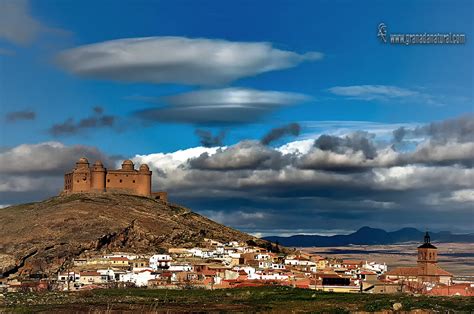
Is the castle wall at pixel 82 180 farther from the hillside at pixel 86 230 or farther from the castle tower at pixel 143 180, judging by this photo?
the castle tower at pixel 143 180

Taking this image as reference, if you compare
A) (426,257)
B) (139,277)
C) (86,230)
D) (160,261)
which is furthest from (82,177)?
(426,257)

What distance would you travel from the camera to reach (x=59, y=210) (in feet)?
526

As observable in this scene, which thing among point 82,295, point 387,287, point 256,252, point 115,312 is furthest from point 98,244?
point 115,312

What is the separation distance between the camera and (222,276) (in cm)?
12750

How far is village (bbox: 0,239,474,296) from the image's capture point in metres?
120

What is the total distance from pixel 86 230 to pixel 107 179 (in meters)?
17.7

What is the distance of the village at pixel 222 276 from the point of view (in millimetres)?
120062

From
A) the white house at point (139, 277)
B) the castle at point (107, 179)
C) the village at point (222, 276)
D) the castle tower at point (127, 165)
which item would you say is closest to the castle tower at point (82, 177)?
the castle at point (107, 179)

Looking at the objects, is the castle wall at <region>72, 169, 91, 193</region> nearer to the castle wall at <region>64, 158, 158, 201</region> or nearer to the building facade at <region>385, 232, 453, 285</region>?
the castle wall at <region>64, 158, 158, 201</region>

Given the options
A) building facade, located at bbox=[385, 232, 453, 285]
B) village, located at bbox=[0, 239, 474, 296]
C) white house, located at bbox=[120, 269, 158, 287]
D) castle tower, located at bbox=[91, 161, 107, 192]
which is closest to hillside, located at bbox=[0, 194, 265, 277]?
castle tower, located at bbox=[91, 161, 107, 192]

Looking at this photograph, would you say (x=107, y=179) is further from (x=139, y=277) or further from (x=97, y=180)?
(x=139, y=277)

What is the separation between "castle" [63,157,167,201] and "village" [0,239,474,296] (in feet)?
78.3

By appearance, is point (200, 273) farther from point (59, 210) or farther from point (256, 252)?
point (59, 210)

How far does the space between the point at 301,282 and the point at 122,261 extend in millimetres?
32817
